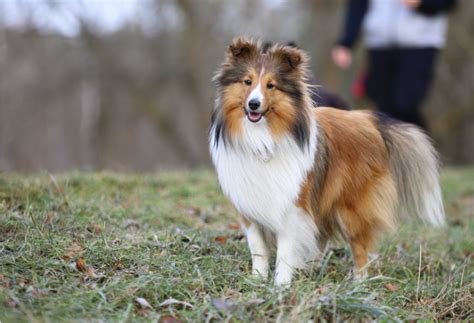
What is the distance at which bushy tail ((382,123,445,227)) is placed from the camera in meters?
4.84

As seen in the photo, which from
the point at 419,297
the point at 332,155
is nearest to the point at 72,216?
the point at 332,155

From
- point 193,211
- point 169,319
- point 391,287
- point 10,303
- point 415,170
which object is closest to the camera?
point 10,303

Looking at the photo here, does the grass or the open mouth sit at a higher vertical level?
the open mouth

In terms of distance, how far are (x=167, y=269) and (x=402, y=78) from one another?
427cm

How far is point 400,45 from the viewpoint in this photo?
7.17 meters

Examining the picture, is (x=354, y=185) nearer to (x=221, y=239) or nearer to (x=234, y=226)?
(x=221, y=239)

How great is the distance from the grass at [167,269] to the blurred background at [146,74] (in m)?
8.23

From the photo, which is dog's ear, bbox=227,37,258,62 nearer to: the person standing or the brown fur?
the brown fur

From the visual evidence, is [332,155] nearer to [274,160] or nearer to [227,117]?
[274,160]

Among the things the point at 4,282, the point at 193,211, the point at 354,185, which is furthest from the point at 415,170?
the point at 4,282

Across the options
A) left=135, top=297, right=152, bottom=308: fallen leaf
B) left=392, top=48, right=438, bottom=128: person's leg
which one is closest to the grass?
left=135, top=297, right=152, bottom=308: fallen leaf

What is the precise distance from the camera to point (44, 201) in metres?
5.02

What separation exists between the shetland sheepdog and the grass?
0.78ft

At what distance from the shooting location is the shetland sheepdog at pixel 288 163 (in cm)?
416
